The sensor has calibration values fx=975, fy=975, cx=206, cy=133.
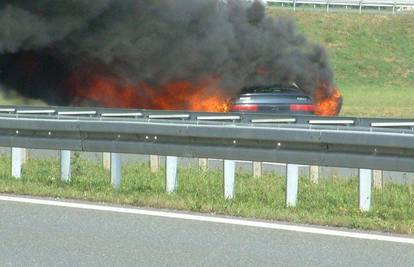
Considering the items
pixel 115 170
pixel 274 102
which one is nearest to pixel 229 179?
pixel 115 170

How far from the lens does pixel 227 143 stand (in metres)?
11.1

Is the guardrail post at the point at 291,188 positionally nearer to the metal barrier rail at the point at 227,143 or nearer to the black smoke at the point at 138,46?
the metal barrier rail at the point at 227,143

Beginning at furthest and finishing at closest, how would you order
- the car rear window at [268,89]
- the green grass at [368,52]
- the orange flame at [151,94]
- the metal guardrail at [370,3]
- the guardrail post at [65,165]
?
the metal guardrail at [370,3]
the green grass at [368,52]
the orange flame at [151,94]
the car rear window at [268,89]
the guardrail post at [65,165]

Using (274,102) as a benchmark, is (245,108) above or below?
below

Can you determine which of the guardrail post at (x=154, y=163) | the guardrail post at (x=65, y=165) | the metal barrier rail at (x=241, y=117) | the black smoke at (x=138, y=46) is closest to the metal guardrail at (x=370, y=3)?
the black smoke at (x=138, y=46)

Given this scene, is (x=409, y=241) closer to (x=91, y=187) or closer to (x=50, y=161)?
(x=91, y=187)

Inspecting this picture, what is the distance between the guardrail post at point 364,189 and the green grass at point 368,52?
29.4 meters

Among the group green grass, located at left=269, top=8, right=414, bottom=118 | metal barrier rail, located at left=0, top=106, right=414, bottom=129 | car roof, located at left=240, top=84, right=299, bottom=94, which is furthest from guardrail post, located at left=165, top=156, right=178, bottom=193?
green grass, located at left=269, top=8, right=414, bottom=118

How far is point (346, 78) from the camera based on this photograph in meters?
51.8

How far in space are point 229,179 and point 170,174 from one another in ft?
2.64

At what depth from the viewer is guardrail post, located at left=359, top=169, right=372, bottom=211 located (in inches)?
396

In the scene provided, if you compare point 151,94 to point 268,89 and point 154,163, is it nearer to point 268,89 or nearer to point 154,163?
point 268,89

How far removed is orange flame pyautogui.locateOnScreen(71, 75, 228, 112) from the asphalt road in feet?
44.4

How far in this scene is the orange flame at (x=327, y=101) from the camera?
→ 79.0 ft
